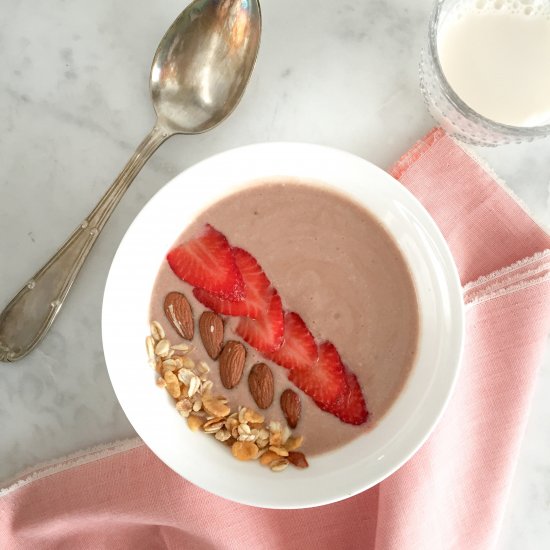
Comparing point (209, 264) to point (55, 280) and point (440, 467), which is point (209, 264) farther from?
point (440, 467)

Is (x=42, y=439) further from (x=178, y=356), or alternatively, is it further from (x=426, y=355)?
(x=426, y=355)

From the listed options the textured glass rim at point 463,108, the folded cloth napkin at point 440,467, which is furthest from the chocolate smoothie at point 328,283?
the textured glass rim at point 463,108

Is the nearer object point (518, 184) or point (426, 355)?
point (426, 355)

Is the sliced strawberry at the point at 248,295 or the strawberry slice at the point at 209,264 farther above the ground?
the strawberry slice at the point at 209,264

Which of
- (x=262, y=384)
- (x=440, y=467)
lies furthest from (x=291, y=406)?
(x=440, y=467)

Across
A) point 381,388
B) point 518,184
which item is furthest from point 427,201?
point 381,388

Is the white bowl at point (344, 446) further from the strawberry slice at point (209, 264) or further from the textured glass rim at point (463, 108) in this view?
the textured glass rim at point (463, 108)
